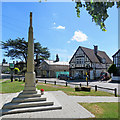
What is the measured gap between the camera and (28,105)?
5863 millimetres

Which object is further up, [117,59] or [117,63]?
[117,59]

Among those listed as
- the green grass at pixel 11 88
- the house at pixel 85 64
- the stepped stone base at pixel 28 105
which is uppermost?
the house at pixel 85 64

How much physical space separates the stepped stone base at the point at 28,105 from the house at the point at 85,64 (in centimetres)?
2311

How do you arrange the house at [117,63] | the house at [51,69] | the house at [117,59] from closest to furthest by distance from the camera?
the house at [117,63], the house at [117,59], the house at [51,69]

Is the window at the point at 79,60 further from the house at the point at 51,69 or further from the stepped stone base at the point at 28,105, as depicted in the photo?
the stepped stone base at the point at 28,105

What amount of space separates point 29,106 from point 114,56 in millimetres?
26472

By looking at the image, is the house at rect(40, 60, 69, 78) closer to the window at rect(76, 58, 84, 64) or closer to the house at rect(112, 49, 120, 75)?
the window at rect(76, 58, 84, 64)

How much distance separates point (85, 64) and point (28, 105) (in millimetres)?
24644

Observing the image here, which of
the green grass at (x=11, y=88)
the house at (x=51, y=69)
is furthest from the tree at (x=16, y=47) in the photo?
the green grass at (x=11, y=88)

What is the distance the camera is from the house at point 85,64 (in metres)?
27.9

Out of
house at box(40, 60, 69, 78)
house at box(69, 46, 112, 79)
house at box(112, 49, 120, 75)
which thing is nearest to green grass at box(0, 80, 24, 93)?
house at box(69, 46, 112, 79)

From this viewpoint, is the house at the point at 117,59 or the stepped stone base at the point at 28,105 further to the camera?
the house at the point at 117,59

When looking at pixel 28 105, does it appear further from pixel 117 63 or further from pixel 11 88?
pixel 117 63

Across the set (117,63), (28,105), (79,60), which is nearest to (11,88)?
(28,105)
